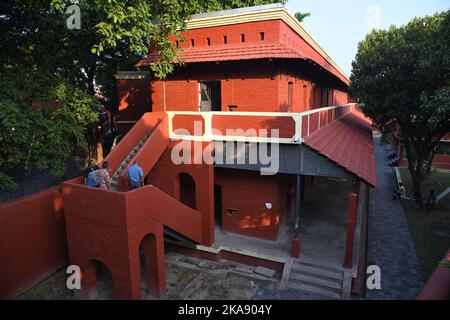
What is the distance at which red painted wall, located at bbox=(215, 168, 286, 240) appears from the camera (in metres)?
12.7

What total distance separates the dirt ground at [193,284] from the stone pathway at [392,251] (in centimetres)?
401

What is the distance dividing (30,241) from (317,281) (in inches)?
377

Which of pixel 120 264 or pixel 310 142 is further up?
pixel 310 142

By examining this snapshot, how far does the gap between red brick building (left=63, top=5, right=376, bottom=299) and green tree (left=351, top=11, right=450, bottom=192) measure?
175 inches

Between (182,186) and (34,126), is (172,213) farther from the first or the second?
(34,126)

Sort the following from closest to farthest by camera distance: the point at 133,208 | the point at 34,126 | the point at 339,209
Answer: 1. the point at 133,208
2. the point at 34,126
3. the point at 339,209

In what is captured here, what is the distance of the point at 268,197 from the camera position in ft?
41.7

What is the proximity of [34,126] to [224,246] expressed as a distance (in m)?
8.16

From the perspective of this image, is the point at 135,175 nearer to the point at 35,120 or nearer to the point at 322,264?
the point at 35,120

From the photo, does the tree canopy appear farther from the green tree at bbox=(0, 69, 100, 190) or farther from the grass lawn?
the grass lawn

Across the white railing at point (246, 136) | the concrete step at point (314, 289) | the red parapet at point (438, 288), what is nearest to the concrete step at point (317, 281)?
the concrete step at point (314, 289)

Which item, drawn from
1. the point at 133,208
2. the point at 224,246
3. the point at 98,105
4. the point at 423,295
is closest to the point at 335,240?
the point at 224,246

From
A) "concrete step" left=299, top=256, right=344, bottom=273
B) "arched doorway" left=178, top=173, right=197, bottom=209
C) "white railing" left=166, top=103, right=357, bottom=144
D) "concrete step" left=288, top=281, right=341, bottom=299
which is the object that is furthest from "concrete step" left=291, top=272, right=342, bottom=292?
"arched doorway" left=178, top=173, right=197, bottom=209

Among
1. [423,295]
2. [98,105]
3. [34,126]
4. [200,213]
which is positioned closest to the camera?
[423,295]
